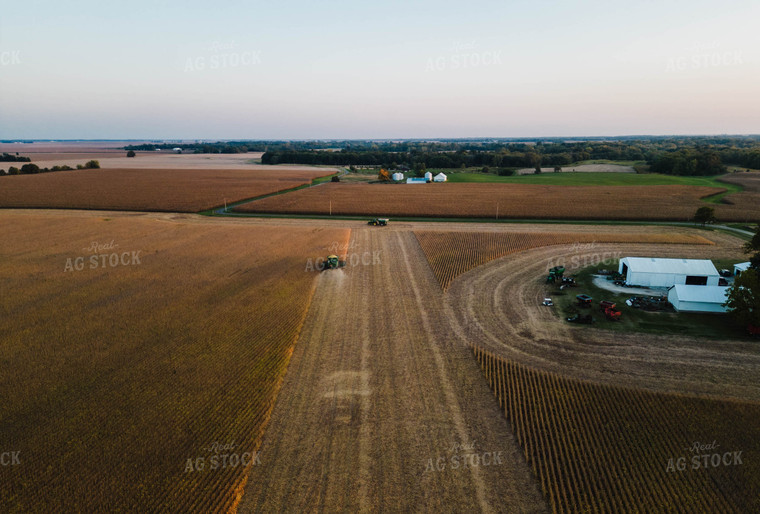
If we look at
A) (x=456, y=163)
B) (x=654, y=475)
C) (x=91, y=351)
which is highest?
(x=456, y=163)

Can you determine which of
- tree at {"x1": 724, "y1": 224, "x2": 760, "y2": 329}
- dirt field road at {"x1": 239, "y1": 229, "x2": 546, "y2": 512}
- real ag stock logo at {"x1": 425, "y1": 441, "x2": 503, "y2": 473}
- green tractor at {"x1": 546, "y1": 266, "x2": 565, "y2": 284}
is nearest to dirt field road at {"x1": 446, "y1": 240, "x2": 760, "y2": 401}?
tree at {"x1": 724, "y1": 224, "x2": 760, "y2": 329}

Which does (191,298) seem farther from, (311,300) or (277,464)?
(277,464)

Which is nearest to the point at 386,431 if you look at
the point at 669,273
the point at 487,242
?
the point at 669,273

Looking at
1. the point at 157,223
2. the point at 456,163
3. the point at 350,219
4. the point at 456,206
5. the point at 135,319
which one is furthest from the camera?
the point at 456,163

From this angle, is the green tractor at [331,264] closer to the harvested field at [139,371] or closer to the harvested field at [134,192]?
the harvested field at [139,371]

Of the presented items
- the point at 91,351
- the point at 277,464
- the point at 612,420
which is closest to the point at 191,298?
the point at 91,351

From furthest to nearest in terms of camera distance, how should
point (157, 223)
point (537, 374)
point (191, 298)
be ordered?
point (157, 223) < point (191, 298) < point (537, 374)
